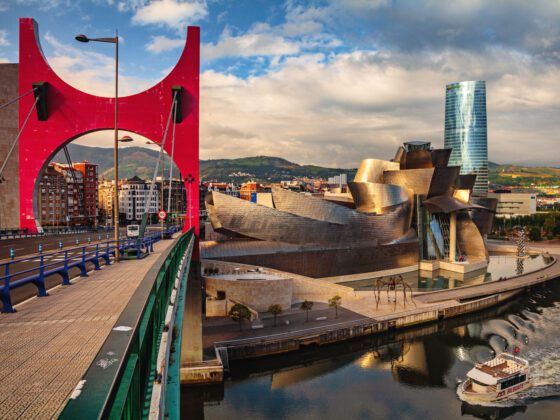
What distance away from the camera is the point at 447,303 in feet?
101

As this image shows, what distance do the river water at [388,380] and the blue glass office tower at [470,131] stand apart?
359 feet

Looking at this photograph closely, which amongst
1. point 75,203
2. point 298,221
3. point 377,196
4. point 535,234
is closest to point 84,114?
point 298,221

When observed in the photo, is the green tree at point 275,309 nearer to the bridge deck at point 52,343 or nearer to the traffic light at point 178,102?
the traffic light at point 178,102

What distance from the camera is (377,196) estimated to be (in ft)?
142

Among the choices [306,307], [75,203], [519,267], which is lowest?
[519,267]

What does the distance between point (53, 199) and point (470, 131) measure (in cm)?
11264

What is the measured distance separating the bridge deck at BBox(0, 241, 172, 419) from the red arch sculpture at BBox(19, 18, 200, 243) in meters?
15.6

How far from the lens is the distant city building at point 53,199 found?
63.4 meters

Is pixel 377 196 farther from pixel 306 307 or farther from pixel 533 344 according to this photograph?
pixel 533 344

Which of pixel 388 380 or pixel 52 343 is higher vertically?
pixel 52 343

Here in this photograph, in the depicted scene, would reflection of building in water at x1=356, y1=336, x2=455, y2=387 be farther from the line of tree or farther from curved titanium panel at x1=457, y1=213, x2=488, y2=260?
the line of tree

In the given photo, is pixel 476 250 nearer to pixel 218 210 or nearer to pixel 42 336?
pixel 218 210

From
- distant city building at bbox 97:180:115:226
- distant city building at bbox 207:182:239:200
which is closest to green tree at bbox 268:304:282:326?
distant city building at bbox 97:180:115:226

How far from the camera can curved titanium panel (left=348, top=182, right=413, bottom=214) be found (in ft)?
141
